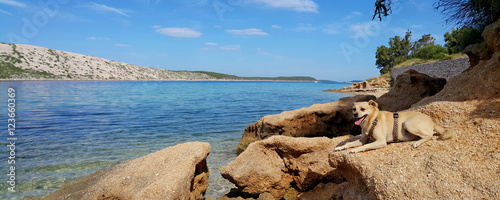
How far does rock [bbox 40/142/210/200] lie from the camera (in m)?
Answer: 5.54

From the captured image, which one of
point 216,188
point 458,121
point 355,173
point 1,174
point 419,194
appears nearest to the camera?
point 419,194

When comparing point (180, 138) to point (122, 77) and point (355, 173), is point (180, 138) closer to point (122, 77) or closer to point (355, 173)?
point (355, 173)

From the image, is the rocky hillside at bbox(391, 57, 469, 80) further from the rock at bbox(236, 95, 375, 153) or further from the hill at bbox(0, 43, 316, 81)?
the hill at bbox(0, 43, 316, 81)

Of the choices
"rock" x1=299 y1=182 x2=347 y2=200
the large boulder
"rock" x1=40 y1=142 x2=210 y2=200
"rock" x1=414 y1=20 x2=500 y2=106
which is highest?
"rock" x1=414 y1=20 x2=500 y2=106

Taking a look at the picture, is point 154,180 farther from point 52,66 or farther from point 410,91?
point 52,66

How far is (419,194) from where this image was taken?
3920 millimetres

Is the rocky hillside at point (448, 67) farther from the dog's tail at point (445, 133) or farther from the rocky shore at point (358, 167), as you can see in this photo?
the dog's tail at point (445, 133)

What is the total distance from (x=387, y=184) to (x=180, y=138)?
1222 centimetres

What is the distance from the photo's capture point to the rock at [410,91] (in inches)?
432

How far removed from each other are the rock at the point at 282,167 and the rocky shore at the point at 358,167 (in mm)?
24

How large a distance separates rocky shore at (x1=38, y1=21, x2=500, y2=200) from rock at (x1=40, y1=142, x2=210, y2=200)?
0.02 meters

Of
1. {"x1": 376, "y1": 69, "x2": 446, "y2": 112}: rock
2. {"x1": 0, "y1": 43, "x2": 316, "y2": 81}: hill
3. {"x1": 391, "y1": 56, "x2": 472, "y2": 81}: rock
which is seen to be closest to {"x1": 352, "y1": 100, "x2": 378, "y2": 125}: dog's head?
{"x1": 376, "y1": 69, "x2": 446, "y2": 112}: rock

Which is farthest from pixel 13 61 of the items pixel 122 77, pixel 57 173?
pixel 57 173

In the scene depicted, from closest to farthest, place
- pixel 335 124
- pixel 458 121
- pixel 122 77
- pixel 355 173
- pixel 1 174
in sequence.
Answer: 1. pixel 355 173
2. pixel 458 121
3. pixel 1 174
4. pixel 335 124
5. pixel 122 77
